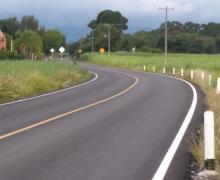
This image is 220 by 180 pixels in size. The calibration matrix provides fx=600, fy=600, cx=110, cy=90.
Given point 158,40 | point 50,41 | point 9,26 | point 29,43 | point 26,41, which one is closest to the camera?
point 29,43

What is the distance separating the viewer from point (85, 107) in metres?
21.3

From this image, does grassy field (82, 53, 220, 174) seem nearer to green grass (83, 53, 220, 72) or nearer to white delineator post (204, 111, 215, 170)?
green grass (83, 53, 220, 72)

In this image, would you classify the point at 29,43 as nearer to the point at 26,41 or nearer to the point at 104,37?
the point at 26,41

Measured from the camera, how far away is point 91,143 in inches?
477

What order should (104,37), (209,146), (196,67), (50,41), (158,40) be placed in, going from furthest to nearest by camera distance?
1. (50,41)
2. (158,40)
3. (104,37)
4. (196,67)
5. (209,146)

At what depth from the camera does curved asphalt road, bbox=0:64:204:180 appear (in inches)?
361

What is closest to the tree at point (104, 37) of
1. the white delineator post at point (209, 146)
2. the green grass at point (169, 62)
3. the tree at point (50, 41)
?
the tree at point (50, 41)

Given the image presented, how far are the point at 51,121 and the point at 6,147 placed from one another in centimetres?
493

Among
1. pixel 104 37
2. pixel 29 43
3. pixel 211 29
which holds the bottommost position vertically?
pixel 29 43

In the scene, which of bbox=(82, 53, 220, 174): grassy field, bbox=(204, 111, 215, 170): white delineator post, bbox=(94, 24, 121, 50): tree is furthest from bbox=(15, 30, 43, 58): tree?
bbox=(204, 111, 215, 170): white delineator post

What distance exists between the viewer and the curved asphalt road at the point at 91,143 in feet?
30.1

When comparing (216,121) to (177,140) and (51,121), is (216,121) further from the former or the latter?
(51,121)

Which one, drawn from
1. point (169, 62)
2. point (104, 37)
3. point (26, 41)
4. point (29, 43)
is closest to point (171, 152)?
point (169, 62)

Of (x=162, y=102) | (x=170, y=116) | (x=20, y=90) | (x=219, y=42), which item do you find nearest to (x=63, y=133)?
(x=170, y=116)
